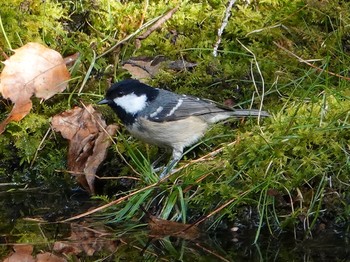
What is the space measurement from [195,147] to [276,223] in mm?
1033

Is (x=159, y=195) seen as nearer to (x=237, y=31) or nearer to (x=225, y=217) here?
(x=225, y=217)

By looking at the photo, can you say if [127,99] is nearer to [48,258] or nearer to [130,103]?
[130,103]

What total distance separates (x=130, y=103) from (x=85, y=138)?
1.70ft

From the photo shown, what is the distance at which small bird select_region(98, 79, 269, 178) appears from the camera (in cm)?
568

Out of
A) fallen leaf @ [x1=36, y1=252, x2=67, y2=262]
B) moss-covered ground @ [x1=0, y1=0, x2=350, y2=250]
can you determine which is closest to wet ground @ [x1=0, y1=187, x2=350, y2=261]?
fallen leaf @ [x1=36, y1=252, x2=67, y2=262]

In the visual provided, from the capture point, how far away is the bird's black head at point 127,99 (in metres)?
5.71

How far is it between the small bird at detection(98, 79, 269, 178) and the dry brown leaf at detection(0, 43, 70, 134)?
0.66 metres

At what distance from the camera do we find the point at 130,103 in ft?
18.7


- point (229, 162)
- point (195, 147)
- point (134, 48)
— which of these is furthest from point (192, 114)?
point (134, 48)

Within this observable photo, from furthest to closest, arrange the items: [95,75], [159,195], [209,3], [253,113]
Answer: [209,3], [95,75], [253,113], [159,195]

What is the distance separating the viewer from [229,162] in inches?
209

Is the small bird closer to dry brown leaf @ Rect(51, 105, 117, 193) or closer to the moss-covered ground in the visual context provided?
the moss-covered ground

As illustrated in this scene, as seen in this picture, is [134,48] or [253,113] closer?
[253,113]

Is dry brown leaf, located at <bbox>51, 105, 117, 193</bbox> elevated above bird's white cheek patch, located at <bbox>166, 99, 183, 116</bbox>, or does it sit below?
below
